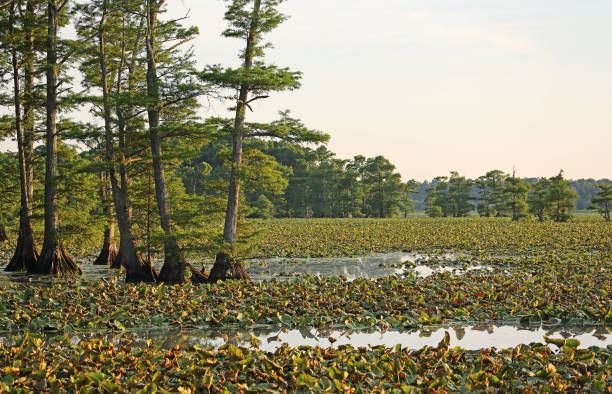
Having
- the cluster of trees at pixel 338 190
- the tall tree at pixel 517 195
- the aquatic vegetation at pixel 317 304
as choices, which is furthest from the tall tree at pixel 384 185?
the aquatic vegetation at pixel 317 304

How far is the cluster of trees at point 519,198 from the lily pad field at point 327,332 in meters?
41.3

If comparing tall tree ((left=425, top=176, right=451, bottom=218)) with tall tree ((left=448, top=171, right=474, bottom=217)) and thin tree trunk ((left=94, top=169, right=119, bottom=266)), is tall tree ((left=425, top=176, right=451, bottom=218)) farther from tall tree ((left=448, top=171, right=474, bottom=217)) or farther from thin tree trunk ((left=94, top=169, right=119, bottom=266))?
thin tree trunk ((left=94, top=169, right=119, bottom=266))

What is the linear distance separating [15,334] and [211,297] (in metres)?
4.10

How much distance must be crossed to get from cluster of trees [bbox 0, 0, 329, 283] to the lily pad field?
6.73 ft

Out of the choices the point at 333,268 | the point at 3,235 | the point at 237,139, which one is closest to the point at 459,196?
the point at 3,235

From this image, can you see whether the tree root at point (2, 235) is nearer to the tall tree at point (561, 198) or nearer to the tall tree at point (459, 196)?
the tall tree at point (561, 198)

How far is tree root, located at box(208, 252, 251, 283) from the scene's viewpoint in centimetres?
1544

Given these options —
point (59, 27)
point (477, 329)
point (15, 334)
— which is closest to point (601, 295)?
point (477, 329)

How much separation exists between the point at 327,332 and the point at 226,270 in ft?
21.8

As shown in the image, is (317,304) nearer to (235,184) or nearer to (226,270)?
(226,270)

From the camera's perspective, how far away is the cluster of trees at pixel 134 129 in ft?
51.3

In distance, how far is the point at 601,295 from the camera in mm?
11820

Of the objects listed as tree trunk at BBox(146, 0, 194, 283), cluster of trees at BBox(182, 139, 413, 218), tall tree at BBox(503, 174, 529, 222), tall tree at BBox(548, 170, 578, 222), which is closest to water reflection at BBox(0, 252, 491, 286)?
tree trunk at BBox(146, 0, 194, 283)

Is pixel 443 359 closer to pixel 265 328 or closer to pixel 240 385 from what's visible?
pixel 240 385
